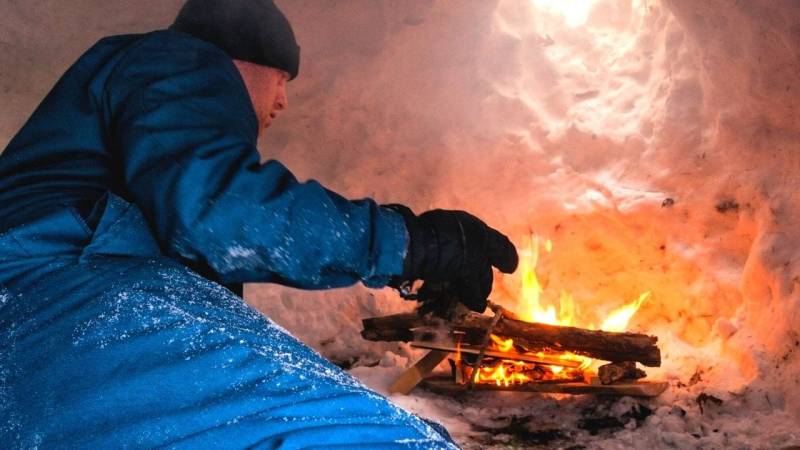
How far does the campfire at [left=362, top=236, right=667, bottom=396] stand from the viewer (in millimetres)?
3395

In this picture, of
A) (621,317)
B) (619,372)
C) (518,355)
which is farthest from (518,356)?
(621,317)

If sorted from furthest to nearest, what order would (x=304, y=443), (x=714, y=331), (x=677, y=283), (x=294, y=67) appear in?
(x=677, y=283)
(x=714, y=331)
(x=294, y=67)
(x=304, y=443)

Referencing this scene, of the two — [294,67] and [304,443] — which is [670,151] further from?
[304,443]

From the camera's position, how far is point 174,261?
1742 mm

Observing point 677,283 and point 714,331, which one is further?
point 677,283

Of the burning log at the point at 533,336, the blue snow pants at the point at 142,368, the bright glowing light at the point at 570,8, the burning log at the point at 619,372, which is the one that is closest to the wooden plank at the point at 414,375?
the burning log at the point at 533,336

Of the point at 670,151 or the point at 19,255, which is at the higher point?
the point at 670,151

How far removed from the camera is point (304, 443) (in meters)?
1.31

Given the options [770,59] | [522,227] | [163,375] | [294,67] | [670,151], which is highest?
[770,59]

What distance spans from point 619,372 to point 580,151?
A: 1.67m

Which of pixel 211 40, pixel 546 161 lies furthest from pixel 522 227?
pixel 211 40

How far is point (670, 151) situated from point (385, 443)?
335 cm

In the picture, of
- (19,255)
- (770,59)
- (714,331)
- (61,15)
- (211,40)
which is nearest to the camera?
(19,255)

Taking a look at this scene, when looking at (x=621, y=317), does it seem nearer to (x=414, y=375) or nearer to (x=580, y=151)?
(x=580, y=151)
